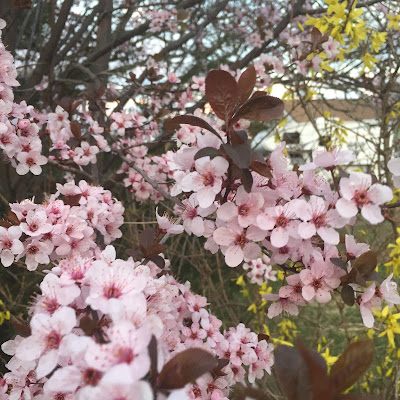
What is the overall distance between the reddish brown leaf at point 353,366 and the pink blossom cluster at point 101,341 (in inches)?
8.4

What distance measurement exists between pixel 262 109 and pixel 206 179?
20 centimetres

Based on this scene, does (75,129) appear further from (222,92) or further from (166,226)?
(222,92)

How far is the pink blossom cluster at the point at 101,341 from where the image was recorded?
1.88 feet

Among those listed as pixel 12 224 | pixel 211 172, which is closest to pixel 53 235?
pixel 12 224

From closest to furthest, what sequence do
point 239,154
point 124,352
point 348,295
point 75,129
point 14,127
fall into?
point 124,352, point 239,154, point 348,295, point 14,127, point 75,129

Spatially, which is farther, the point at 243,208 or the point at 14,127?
the point at 14,127

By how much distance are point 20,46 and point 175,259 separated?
2.38 m

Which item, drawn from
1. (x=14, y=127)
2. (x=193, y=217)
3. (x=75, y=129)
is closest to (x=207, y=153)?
(x=193, y=217)

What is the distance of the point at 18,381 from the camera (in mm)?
1032

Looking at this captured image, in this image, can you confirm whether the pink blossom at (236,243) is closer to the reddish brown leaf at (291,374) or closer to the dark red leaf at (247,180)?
the dark red leaf at (247,180)

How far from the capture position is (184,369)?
0.61 m

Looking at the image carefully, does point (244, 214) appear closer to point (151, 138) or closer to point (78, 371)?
point (78, 371)

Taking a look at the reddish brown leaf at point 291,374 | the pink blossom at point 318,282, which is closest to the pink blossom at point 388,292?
the pink blossom at point 318,282

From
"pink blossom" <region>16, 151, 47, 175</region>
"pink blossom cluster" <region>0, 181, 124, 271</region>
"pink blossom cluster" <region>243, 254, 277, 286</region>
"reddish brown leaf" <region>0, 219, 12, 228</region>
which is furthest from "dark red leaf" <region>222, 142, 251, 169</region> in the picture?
"pink blossom cluster" <region>243, 254, 277, 286</region>
